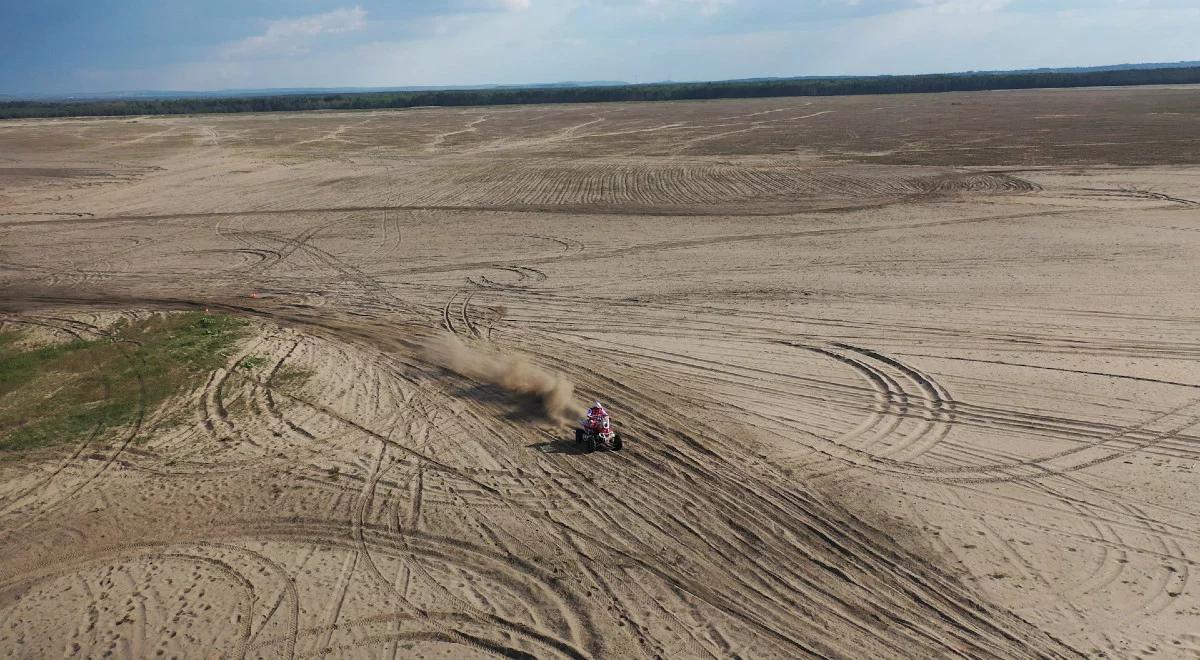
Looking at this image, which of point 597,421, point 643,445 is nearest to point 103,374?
point 597,421

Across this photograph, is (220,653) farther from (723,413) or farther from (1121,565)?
(1121,565)

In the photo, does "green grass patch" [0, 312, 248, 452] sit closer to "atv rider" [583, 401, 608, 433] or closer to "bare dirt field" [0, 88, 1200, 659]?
"bare dirt field" [0, 88, 1200, 659]

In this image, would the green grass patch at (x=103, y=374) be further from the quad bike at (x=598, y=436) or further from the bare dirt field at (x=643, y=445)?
the quad bike at (x=598, y=436)

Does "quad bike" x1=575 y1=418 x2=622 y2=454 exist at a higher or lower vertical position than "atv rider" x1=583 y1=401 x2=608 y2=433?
lower

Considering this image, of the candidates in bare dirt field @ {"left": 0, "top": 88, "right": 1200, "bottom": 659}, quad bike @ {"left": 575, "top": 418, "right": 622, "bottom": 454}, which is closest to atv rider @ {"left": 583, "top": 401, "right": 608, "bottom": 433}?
quad bike @ {"left": 575, "top": 418, "right": 622, "bottom": 454}

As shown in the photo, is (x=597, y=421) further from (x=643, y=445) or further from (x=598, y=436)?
(x=643, y=445)

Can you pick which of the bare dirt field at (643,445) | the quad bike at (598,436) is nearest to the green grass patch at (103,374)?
the bare dirt field at (643,445)
